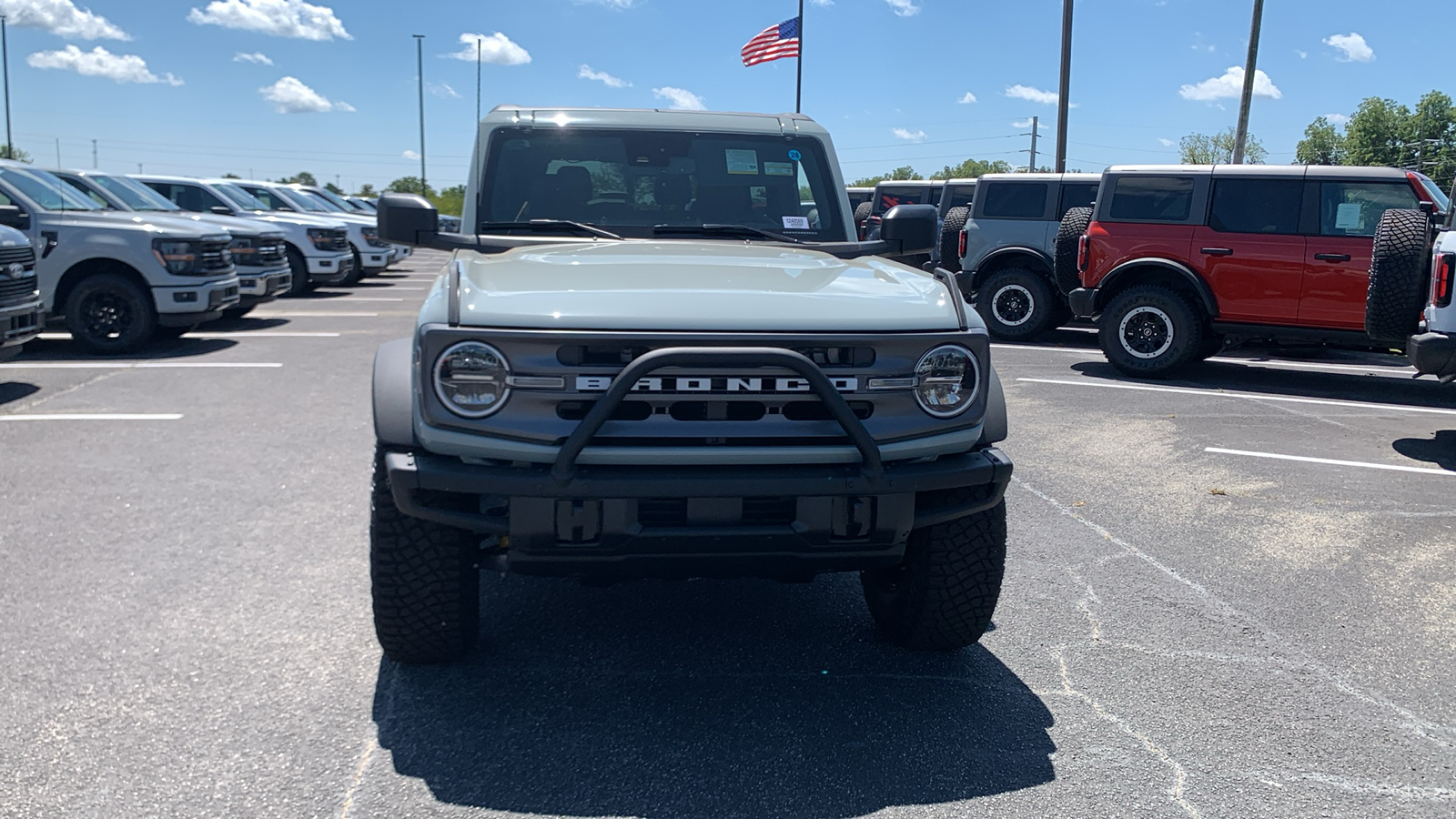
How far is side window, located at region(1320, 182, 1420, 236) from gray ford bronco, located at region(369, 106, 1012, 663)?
7894 mm

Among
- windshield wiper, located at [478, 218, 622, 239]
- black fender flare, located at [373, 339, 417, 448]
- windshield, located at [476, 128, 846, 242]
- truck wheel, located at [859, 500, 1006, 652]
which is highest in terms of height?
windshield, located at [476, 128, 846, 242]

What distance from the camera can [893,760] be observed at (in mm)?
3072

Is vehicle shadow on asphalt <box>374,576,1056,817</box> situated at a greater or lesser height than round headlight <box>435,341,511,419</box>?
lesser

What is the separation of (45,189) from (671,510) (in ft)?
35.0

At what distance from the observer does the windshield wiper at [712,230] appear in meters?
4.52

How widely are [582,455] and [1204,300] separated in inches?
348

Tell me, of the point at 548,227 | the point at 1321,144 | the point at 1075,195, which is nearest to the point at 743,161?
the point at 548,227

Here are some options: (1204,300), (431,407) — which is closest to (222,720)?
A: (431,407)

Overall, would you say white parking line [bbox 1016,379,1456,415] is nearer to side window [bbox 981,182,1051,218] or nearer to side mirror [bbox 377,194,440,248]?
side window [bbox 981,182,1051,218]

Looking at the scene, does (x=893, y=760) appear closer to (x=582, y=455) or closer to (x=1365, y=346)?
(x=582, y=455)

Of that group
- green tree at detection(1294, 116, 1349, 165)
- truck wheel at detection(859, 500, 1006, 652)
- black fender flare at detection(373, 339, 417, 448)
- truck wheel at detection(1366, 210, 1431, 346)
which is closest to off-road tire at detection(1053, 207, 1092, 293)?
truck wheel at detection(1366, 210, 1431, 346)

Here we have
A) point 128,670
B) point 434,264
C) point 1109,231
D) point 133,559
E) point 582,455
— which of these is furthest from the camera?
point 434,264

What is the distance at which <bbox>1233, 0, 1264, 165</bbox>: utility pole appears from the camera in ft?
73.4

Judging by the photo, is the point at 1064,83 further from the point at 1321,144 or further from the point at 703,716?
the point at 1321,144
